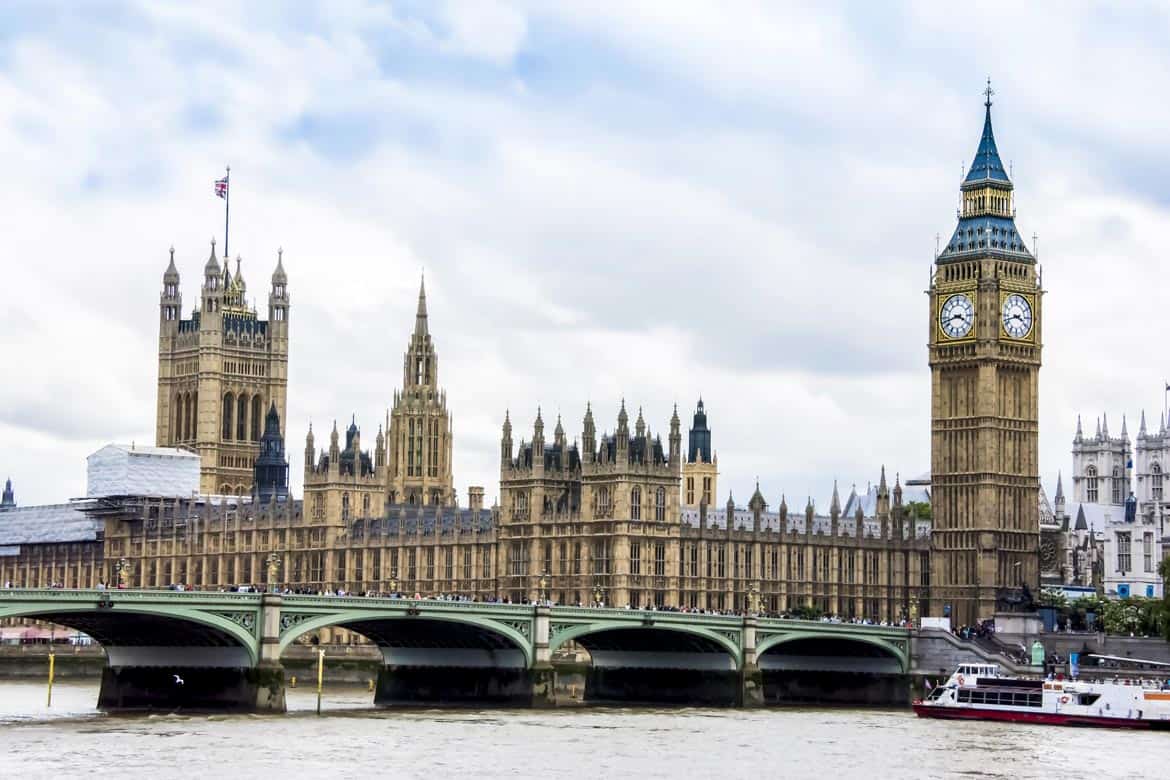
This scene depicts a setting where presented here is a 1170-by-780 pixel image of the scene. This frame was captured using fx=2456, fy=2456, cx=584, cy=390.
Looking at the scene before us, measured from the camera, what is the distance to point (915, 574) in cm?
13738

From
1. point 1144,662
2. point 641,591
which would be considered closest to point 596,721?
point 1144,662

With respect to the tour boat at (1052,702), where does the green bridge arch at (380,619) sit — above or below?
above

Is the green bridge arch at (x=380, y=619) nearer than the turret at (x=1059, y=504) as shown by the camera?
Yes

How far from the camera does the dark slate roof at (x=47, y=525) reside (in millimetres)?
176625

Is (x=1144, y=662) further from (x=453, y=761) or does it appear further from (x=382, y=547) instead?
(x=382, y=547)

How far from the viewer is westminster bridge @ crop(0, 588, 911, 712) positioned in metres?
85.8

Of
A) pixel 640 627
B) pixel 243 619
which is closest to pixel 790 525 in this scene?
pixel 640 627

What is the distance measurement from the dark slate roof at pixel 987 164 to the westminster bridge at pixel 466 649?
32.3 meters

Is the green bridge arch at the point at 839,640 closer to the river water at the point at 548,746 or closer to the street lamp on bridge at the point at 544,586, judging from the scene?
the river water at the point at 548,746

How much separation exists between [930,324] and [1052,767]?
205ft

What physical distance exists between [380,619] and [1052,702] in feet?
83.0

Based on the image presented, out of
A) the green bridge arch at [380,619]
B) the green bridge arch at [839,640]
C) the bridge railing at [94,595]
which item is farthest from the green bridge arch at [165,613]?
the green bridge arch at [839,640]

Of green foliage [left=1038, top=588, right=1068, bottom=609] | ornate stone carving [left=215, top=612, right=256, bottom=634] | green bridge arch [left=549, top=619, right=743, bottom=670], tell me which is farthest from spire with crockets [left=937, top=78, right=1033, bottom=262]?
ornate stone carving [left=215, top=612, right=256, bottom=634]

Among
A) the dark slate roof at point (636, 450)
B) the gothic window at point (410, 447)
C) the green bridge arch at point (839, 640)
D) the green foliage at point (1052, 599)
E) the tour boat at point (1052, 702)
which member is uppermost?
the gothic window at point (410, 447)
